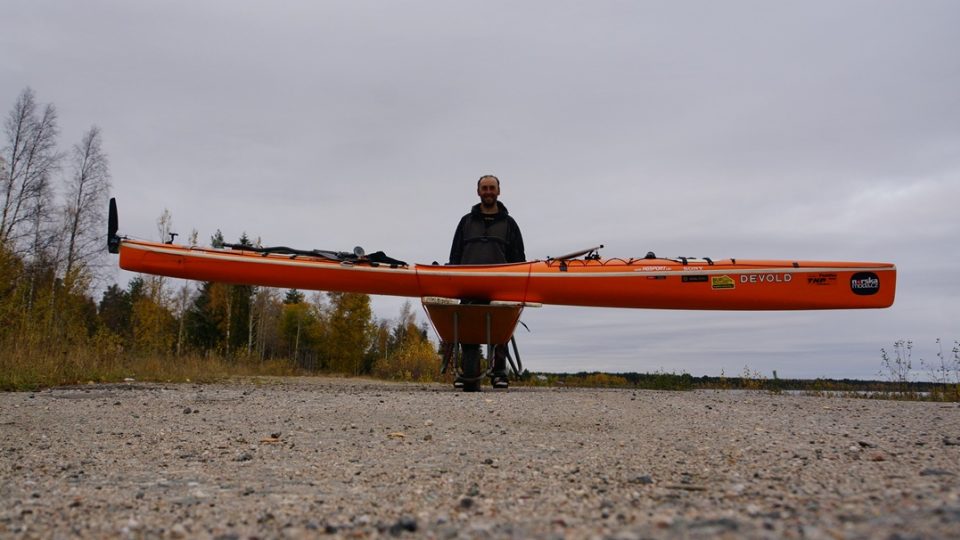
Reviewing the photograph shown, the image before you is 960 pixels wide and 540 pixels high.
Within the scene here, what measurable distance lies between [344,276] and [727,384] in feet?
19.3

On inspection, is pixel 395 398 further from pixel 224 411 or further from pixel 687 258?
pixel 687 258

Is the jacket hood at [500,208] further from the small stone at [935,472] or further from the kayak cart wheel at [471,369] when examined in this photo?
the small stone at [935,472]

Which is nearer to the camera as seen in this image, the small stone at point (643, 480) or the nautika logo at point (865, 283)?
the small stone at point (643, 480)

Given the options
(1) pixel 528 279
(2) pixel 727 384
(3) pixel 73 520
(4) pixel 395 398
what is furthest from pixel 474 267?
(3) pixel 73 520

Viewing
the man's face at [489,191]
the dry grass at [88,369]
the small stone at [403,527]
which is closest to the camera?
the small stone at [403,527]

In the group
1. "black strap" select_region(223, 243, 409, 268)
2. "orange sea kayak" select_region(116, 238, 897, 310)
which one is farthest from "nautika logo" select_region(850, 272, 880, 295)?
"black strap" select_region(223, 243, 409, 268)

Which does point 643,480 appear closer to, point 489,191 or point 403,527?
point 403,527

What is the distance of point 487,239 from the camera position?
7223 millimetres

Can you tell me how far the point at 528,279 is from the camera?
6863 millimetres

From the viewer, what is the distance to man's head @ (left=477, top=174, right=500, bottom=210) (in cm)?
716

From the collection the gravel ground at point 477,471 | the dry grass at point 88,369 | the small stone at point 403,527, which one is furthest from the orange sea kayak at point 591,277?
the small stone at point 403,527

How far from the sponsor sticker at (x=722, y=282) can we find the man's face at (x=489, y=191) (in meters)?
2.74

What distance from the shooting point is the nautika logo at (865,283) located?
6918mm

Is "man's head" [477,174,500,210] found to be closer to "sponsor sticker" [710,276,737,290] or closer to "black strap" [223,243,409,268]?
"black strap" [223,243,409,268]
